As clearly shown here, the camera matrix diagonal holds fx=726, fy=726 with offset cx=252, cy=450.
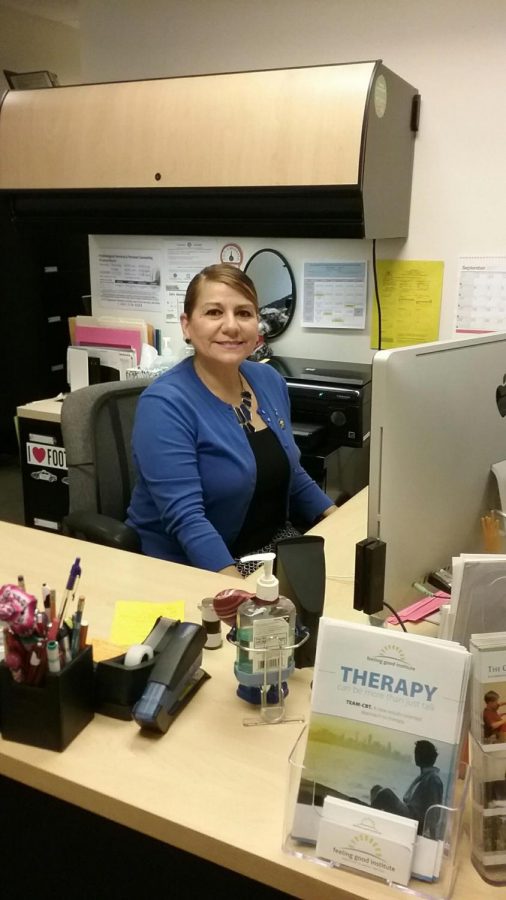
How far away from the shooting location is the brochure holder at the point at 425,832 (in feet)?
2.39

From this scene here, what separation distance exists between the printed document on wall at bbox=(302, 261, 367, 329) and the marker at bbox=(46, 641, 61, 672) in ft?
6.48

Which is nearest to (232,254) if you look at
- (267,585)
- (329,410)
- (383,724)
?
(329,410)

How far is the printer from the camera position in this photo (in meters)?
2.26

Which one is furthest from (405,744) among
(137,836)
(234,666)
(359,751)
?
(137,836)

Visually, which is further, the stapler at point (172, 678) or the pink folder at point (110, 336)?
the pink folder at point (110, 336)

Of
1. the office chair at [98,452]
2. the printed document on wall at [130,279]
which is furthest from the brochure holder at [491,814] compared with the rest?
the printed document on wall at [130,279]

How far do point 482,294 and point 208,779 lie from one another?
1952 millimetres

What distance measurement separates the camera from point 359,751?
77 centimetres

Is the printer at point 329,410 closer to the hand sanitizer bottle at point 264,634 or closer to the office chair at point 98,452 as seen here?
the office chair at point 98,452

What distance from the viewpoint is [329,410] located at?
2.29 metres

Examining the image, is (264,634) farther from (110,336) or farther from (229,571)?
(110,336)

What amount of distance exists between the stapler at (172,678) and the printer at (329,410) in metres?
1.26

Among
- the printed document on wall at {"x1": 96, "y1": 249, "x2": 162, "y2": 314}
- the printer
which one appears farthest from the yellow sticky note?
the printed document on wall at {"x1": 96, "y1": 249, "x2": 162, "y2": 314}

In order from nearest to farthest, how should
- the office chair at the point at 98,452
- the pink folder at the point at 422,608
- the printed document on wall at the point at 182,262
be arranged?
the pink folder at the point at 422,608 < the office chair at the point at 98,452 < the printed document on wall at the point at 182,262
